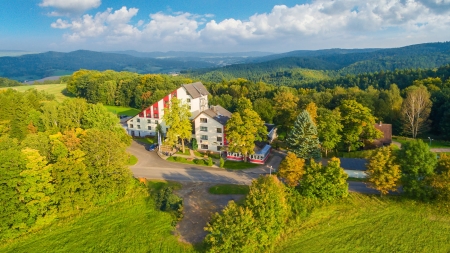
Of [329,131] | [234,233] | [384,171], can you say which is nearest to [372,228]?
[384,171]

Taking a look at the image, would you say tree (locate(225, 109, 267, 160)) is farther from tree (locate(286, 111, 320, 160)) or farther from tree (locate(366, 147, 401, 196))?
tree (locate(366, 147, 401, 196))

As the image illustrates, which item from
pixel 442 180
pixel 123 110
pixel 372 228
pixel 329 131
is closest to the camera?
pixel 372 228

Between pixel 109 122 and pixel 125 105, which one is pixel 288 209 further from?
pixel 125 105

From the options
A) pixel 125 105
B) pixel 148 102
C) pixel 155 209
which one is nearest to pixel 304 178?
pixel 155 209

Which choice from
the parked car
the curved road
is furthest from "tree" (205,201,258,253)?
the parked car

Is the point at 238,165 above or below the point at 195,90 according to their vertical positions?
below

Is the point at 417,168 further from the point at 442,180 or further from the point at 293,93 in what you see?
the point at 293,93
